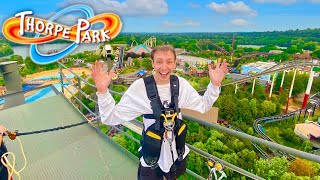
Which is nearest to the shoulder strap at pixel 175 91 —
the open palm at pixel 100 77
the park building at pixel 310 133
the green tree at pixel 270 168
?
the open palm at pixel 100 77

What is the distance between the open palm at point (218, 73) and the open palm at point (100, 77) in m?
0.62

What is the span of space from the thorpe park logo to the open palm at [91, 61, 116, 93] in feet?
20.0

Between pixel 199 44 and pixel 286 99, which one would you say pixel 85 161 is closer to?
pixel 286 99

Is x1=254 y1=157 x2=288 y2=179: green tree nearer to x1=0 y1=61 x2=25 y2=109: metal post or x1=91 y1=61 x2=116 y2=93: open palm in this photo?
x1=0 y1=61 x2=25 y2=109: metal post

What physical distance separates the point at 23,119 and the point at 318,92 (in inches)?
1498

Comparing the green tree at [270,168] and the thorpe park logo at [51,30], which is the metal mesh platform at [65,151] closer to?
the thorpe park logo at [51,30]

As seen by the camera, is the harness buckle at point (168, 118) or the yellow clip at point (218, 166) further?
the yellow clip at point (218, 166)

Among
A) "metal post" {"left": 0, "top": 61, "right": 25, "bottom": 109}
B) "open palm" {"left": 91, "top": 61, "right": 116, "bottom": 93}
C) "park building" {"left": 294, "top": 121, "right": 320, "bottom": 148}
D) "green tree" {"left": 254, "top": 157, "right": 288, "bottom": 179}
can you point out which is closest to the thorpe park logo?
"metal post" {"left": 0, "top": 61, "right": 25, "bottom": 109}

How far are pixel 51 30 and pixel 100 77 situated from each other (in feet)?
28.3

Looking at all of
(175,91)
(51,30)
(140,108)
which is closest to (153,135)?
(140,108)

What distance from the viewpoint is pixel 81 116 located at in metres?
2.96

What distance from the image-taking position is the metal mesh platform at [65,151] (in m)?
1.95

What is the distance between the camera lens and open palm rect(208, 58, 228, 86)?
1.37m

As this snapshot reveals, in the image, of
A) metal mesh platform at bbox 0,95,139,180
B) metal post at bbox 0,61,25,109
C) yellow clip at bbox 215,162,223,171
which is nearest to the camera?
yellow clip at bbox 215,162,223,171
